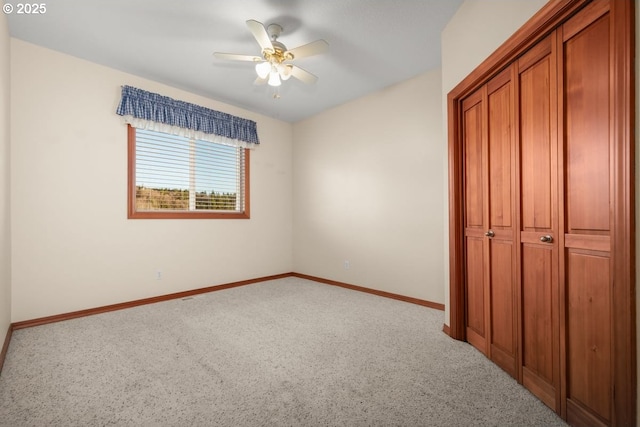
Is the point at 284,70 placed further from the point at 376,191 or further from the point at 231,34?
the point at 376,191

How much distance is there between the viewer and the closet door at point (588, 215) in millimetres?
1272

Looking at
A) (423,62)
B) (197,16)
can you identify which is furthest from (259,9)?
(423,62)

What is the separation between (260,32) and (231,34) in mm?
648

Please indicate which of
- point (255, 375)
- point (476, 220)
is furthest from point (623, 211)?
point (255, 375)

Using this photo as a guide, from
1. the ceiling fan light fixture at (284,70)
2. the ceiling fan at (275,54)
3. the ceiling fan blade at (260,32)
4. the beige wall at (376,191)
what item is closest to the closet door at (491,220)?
the beige wall at (376,191)

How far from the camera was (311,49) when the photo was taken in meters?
2.49

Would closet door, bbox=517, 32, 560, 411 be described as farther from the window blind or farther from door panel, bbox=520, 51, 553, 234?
the window blind

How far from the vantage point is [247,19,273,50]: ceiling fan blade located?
2184 mm

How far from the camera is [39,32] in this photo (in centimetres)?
272

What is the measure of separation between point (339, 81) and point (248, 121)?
1.71m

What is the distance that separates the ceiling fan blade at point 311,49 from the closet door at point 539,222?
4.64 feet

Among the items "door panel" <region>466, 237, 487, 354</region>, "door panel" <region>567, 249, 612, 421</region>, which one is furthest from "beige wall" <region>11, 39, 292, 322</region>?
"door panel" <region>567, 249, 612, 421</region>

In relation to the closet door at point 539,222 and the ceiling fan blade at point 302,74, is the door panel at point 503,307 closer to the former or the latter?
the closet door at point 539,222

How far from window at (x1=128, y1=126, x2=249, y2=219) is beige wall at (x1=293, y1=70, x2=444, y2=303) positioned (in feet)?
3.67
